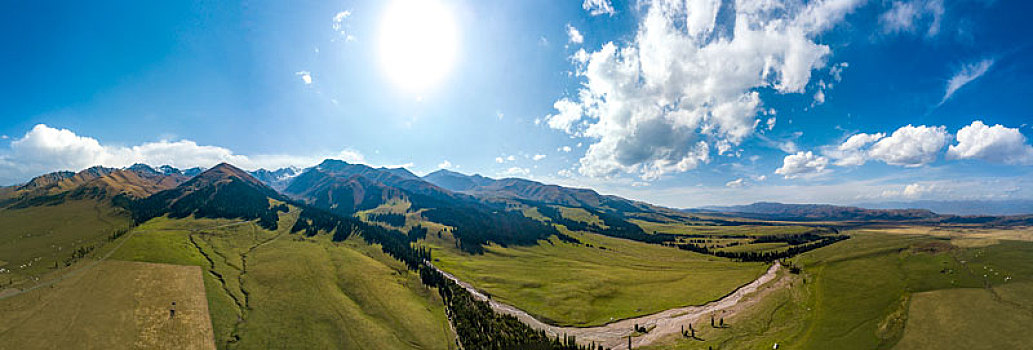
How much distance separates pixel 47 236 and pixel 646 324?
23776 centimetres

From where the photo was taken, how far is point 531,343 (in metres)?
89.8

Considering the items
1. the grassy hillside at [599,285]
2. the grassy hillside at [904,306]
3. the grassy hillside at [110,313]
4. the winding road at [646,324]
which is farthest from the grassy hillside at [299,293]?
the grassy hillside at [904,306]

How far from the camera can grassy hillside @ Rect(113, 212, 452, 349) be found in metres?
87.4

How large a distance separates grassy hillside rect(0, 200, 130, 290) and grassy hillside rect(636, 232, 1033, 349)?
7330 inches

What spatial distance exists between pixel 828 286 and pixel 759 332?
38.2 metres

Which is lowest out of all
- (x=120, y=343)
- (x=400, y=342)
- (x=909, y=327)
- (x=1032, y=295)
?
(x=400, y=342)

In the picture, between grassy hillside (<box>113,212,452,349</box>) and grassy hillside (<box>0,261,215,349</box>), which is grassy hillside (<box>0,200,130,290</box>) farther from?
grassy hillside (<box>0,261,215,349</box>)

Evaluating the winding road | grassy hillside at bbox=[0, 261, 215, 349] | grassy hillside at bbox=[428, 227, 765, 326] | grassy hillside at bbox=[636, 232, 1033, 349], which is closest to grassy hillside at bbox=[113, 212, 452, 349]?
grassy hillside at bbox=[0, 261, 215, 349]

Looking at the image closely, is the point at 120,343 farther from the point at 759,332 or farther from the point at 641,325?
the point at 759,332

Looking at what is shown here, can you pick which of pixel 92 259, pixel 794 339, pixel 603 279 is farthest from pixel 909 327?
pixel 92 259

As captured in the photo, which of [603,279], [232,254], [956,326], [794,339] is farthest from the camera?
[603,279]

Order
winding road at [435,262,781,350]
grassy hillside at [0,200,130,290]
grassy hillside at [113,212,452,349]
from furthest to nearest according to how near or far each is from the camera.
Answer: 1. grassy hillside at [0,200,130,290]
2. winding road at [435,262,781,350]
3. grassy hillside at [113,212,452,349]

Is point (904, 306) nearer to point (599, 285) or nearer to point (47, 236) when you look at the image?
point (599, 285)

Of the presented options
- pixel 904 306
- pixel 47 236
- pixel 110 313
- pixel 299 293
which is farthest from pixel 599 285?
pixel 47 236
